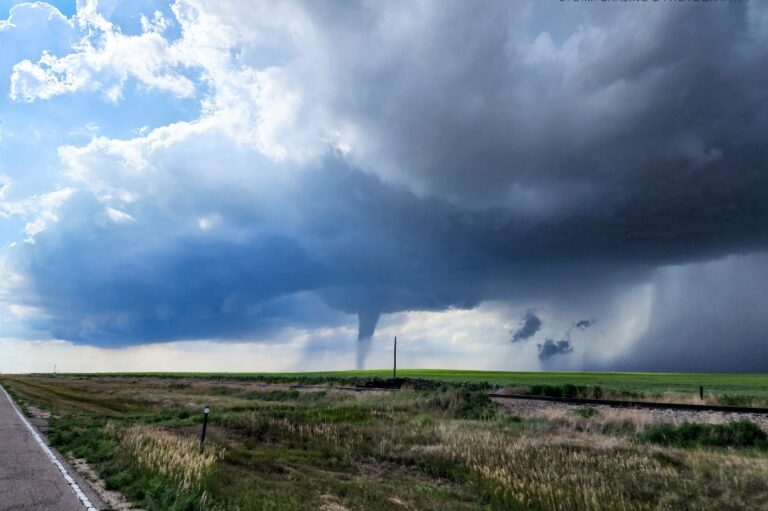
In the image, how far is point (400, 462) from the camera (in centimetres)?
1955

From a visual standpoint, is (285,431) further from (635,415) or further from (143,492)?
(635,415)

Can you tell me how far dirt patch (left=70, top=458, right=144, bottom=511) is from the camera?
1062cm

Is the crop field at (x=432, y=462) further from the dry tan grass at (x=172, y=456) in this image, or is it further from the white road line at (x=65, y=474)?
the white road line at (x=65, y=474)

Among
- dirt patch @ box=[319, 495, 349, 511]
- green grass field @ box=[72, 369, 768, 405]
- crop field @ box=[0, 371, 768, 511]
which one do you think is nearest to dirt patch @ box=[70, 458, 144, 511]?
crop field @ box=[0, 371, 768, 511]

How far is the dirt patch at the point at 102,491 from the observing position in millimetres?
10625

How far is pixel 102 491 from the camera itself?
11.9 meters

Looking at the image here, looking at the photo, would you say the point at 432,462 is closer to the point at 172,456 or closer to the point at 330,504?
the point at 330,504

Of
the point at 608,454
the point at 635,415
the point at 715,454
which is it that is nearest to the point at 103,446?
the point at 608,454

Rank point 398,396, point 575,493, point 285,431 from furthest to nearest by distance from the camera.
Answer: point 398,396, point 285,431, point 575,493

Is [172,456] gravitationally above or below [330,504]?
above

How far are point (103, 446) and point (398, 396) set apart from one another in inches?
1016

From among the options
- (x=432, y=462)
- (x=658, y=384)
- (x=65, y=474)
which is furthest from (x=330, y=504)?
(x=658, y=384)

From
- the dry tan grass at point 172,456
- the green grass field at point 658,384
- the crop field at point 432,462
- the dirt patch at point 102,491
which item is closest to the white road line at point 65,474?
the dirt patch at point 102,491

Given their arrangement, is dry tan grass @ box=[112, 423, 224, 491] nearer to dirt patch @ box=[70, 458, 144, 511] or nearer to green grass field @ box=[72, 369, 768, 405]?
dirt patch @ box=[70, 458, 144, 511]
